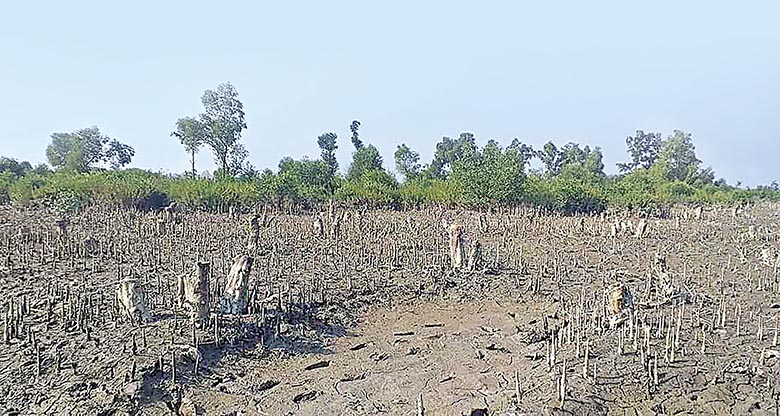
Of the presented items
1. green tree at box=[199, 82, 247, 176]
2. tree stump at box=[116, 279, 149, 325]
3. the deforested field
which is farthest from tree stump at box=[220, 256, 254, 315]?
green tree at box=[199, 82, 247, 176]

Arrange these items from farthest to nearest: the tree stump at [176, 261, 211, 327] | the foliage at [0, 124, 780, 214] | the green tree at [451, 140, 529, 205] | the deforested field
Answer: the green tree at [451, 140, 529, 205] → the foliage at [0, 124, 780, 214] → the tree stump at [176, 261, 211, 327] → the deforested field

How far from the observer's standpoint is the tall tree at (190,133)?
34938 mm

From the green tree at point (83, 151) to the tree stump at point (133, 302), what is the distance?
29.4 metres

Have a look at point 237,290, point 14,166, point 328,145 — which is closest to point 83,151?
point 14,166

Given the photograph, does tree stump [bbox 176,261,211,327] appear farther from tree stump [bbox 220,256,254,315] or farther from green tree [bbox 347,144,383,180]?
green tree [bbox 347,144,383,180]

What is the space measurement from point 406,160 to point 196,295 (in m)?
42.8

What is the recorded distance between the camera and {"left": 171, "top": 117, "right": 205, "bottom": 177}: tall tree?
34938 mm

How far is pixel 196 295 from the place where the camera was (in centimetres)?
789

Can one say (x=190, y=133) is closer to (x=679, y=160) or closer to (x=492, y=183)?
(x=492, y=183)

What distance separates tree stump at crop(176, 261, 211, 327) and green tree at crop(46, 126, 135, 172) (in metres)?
29.2

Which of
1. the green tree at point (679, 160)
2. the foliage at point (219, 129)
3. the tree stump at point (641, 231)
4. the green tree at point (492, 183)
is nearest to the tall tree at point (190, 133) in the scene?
the foliage at point (219, 129)

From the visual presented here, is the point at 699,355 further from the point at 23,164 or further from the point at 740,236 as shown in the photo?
the point at 23,164

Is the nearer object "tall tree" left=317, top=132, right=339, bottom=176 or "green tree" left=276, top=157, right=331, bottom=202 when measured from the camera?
"green tree" left=276, top=157, right=331, bottom=202

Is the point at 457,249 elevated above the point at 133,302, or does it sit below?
above
